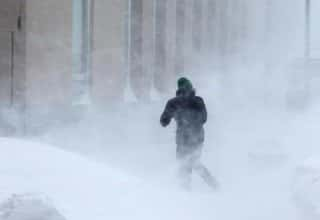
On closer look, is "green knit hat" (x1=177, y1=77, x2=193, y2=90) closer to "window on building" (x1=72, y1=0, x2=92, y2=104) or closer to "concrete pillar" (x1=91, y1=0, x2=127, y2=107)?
"window on building" (x1=72, y1=0, x2=92, y2=104)

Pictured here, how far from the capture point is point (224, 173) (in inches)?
553

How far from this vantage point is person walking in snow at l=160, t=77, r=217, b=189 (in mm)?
11109

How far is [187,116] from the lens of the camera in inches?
444

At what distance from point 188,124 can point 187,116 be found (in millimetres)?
112

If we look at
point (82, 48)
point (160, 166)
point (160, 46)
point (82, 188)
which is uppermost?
point (160, 46)

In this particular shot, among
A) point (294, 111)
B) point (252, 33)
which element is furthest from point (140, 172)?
point (252, 33)

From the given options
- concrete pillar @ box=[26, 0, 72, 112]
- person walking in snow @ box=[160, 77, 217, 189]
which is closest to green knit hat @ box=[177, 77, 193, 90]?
person walking in snow @ box=[160, 77, 217, 189]

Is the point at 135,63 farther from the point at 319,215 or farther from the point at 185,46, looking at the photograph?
the point at 319,215

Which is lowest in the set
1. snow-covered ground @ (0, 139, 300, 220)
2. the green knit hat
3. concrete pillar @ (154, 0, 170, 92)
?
snow-covered ground @ (0, 139, 300, 220)

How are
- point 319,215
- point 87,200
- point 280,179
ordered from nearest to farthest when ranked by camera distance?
point 87,200, point 319,215, point 280,179

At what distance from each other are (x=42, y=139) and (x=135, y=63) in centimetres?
485

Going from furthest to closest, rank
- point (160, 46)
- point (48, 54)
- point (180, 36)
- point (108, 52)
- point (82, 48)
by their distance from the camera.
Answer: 1. point (180, 36)
2. point (160, 46)
3. point (108, 52)
4. point (82, 48)
5. point (48, 54)

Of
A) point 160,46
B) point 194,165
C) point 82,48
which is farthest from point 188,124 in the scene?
point 160,46

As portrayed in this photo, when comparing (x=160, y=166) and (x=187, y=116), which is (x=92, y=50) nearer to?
(x=160, y=166)
